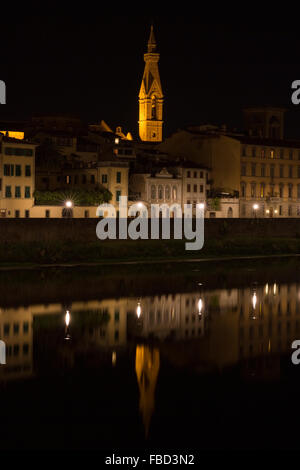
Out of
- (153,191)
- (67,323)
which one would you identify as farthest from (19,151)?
(67,323)

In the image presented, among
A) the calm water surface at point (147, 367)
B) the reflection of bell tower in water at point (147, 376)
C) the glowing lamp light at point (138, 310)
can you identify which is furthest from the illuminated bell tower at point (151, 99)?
the reflection of bell tower in water at point (147, 376)

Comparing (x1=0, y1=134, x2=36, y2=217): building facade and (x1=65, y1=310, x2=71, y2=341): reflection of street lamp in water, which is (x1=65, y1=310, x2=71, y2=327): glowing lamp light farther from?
(x1=0, y1=134, x2=36, y2=217): building facade

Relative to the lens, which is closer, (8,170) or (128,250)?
(128,250)

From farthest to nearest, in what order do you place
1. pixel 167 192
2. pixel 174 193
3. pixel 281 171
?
pixel 281 171
pixel 174 193
pixel 167 192

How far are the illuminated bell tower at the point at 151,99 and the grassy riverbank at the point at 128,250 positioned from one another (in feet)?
207

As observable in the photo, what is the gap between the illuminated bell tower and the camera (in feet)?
406

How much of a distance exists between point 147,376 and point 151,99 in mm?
104443

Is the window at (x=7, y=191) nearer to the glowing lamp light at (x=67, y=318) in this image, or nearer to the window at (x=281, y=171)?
the glowing lamp light at (x=67, y=318)

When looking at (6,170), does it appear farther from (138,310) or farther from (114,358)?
(114,358)

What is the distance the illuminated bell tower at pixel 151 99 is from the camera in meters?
124

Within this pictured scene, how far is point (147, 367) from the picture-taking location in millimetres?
23438

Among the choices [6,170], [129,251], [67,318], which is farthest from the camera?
[6,170]

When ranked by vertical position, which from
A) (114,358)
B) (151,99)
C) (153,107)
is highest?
(151,99)

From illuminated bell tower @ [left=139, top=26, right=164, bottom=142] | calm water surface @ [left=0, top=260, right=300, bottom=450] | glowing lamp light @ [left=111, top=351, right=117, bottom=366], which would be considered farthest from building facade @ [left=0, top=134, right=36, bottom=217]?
illuminated bell tower @ [left=139, top=26, right=164, bottom=142]
